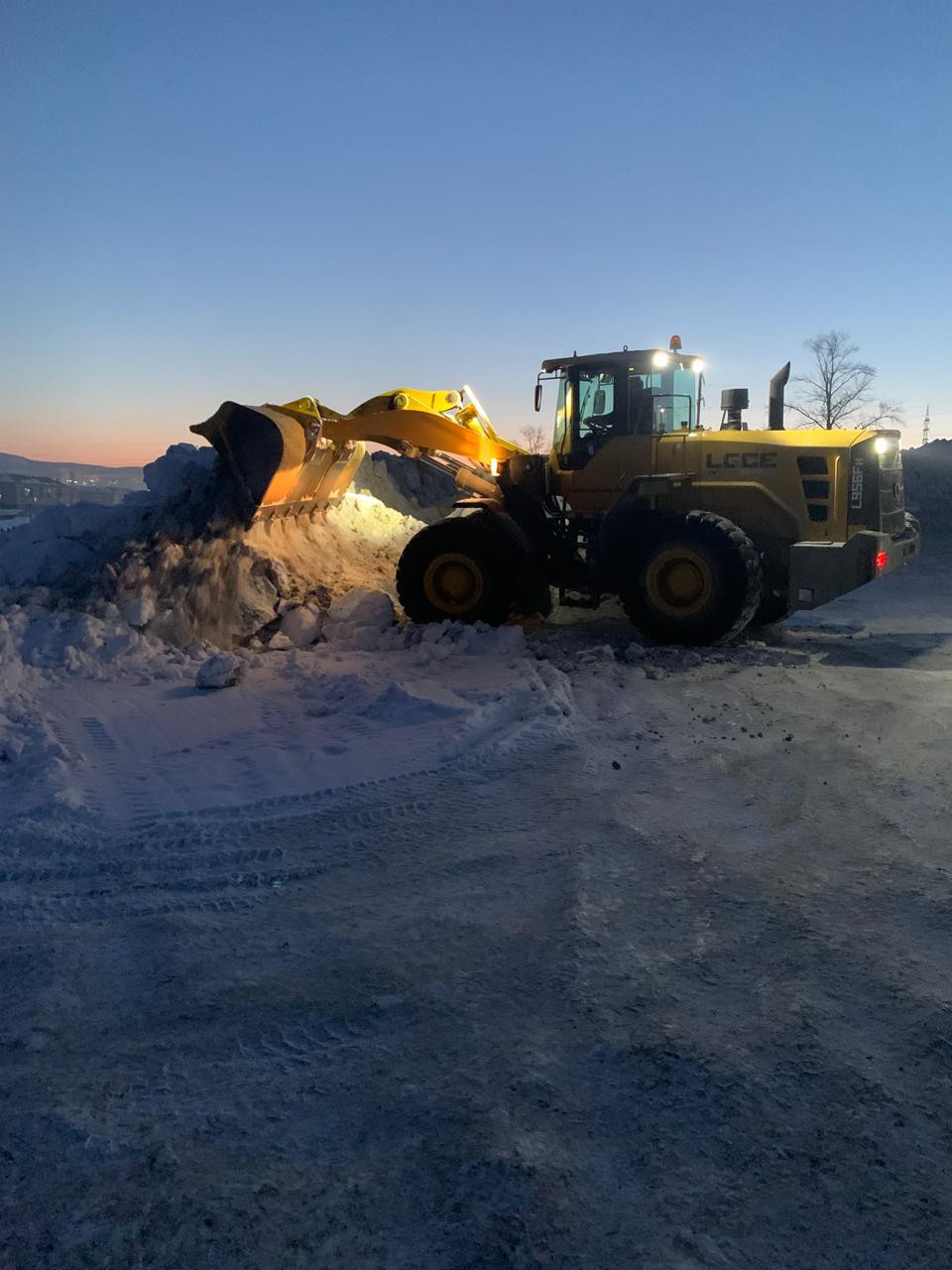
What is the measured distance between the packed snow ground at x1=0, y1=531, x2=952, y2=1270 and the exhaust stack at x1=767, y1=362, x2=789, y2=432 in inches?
165

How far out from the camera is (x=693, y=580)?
870 centimetres

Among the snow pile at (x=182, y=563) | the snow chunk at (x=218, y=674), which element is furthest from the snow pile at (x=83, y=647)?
the snow chunk at (x=218, y=674)

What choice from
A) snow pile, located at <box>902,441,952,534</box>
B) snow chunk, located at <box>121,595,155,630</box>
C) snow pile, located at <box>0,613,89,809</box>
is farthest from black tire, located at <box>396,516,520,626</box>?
snow pile, located at <box>902,441,952,534</box>

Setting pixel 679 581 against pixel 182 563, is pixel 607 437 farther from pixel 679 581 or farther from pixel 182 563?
pixel 182 563

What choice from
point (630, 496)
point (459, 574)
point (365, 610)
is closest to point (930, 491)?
point (630, 496)

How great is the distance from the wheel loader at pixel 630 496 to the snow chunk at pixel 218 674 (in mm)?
2416

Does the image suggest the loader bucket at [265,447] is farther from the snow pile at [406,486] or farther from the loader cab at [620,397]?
the snow pile at [406,486]

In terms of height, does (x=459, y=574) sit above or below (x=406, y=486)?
below

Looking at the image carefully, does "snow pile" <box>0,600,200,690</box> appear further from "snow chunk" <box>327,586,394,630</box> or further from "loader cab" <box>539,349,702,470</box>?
"loader cab" <box>539,349,702,470</box>

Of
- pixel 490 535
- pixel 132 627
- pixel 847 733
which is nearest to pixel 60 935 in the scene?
pixel 847 733

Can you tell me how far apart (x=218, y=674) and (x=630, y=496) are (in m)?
4.19

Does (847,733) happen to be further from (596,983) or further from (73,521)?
(73,521)

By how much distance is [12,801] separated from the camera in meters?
5.12

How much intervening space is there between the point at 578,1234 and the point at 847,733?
460 cm
